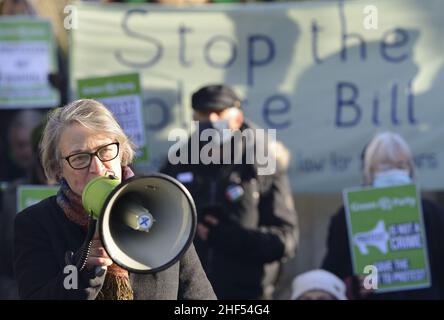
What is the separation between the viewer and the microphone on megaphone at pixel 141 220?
283 cm

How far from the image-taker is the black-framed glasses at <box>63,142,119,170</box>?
3.02 metres

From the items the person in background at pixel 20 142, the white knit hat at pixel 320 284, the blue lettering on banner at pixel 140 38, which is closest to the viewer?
the white knit hat at pixel 320 284

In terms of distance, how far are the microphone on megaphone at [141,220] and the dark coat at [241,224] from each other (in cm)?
264

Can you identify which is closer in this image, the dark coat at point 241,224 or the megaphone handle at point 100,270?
the megaphone handle at point 100,270

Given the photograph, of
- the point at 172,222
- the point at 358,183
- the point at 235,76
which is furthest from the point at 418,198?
the point at 172,222

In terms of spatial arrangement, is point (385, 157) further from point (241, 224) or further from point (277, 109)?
point (277, 109)

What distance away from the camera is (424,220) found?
585cm

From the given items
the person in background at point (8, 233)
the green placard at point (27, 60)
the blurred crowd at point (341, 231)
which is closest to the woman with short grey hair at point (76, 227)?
the blurred crowd at point (341, 231)

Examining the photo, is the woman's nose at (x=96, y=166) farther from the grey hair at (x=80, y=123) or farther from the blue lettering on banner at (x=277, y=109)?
the blue lettering on banner at (x=277, y=109)

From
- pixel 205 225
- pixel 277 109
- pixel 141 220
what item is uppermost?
pixel 277 109

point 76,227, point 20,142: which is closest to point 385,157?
point 20,142

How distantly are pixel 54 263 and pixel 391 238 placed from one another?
3027mm

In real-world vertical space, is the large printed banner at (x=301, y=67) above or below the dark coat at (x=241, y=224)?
above

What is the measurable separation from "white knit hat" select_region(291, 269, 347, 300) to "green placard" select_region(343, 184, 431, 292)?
0.61 feet
